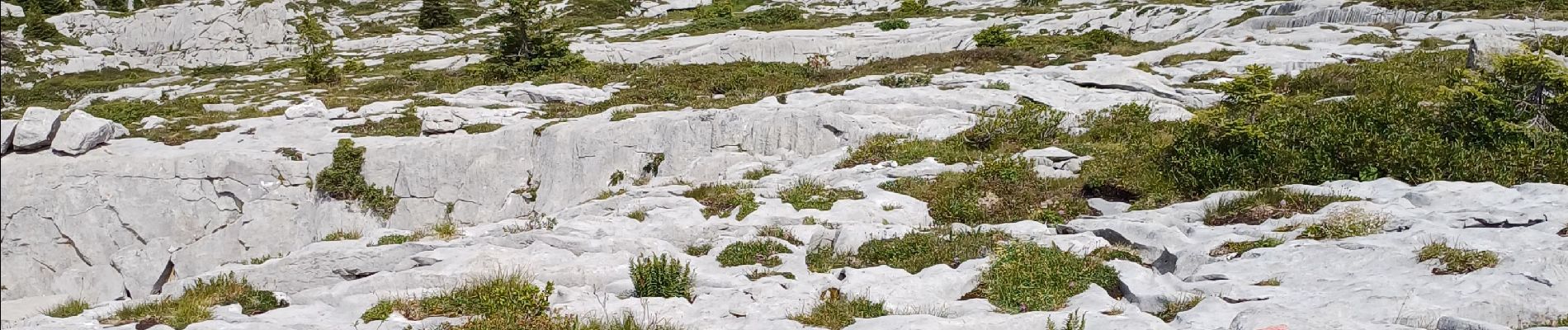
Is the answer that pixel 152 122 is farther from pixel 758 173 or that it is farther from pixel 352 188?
pixel 758 173

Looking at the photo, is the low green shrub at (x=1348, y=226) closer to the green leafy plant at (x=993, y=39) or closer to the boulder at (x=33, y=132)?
the green leafy plant at (x=993, y=39)

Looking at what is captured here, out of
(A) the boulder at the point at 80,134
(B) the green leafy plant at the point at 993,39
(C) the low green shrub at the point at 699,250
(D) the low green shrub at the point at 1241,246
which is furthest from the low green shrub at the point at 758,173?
(A) the boulder at the point at 80,134

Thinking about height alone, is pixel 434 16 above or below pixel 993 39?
below

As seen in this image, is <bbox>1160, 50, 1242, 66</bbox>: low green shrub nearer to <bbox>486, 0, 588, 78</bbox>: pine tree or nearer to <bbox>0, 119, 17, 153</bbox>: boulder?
<bbox>486, 0, 588, 78</bbox>: pine tree

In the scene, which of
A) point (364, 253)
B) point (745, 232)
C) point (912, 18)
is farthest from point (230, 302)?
point (912, 18)

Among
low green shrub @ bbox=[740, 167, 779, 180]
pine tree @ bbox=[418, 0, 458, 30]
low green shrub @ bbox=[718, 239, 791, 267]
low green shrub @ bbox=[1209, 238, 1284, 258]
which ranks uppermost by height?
low green shrub @ bbox=[1209, 238, 1284, 258]

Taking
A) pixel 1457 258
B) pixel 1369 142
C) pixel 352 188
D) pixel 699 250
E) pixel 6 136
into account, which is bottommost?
pixel 352 188

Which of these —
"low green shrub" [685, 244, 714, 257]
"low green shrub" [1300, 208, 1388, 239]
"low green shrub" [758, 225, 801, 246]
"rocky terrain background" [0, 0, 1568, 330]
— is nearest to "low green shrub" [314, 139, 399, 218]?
"rocky terrain background" [0, 0, 1568, 330]

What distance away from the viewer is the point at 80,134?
19500 millimetres

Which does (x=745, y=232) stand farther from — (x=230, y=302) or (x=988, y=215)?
(x=230, y=302)

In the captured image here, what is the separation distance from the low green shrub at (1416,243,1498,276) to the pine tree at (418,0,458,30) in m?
61.7

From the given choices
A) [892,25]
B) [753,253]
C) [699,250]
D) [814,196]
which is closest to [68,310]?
[699,250]

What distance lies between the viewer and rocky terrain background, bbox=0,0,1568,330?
8.16 m

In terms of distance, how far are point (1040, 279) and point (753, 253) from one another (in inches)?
152
